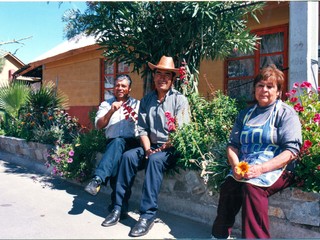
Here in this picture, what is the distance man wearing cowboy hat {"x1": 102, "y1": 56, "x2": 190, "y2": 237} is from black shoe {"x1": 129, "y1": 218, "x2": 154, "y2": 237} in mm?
25

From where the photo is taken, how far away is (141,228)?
3342mm

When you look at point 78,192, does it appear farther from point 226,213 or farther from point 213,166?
point 226,213

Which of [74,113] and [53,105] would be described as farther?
[74,113]

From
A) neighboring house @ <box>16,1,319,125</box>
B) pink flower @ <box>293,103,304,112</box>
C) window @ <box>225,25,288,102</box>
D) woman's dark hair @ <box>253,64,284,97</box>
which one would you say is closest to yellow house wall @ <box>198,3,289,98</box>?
neighboring house @ <box>16,1,319,125</box>

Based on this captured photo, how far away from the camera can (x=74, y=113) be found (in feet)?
37.4

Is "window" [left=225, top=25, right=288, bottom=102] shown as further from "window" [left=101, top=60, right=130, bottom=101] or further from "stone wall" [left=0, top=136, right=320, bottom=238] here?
"window" [left=101, top=60, right=130, bottom=101]

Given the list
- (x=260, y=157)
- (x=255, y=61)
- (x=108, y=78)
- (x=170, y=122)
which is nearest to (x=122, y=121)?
(x=170, y=122)

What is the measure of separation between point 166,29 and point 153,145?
1934mm

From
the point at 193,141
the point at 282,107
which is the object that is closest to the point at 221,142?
the point at 193,141

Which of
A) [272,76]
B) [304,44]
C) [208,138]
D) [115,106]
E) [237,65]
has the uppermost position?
[237,65]

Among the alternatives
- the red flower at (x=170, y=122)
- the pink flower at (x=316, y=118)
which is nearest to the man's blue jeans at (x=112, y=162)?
the red flower at (x=170, y=122)

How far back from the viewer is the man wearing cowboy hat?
3.51 meters

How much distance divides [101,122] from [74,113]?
724 cm

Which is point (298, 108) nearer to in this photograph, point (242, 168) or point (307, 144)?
point (307, 144)
